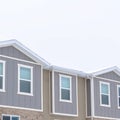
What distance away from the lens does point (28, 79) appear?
30609 mm

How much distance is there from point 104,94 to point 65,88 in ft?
14.5

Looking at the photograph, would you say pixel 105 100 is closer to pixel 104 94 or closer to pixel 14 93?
pixel 104 94

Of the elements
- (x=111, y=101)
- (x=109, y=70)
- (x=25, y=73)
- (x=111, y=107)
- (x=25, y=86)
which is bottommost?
(x=111, y=107)

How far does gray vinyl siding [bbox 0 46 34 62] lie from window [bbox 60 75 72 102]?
154 inches

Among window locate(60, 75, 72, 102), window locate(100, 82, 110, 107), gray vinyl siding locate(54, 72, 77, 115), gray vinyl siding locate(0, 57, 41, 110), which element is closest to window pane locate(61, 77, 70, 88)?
window locate(60, 75, 72, 102)

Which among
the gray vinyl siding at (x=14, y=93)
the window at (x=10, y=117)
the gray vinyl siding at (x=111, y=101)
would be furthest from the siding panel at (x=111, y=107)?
the window at (x=10, y=117)

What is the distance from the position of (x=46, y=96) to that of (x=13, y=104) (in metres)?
3.53

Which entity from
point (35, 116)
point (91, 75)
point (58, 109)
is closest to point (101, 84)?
point (91, 75)

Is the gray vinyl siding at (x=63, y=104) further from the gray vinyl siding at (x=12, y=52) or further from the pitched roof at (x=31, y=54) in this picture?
the gray vinyl siding at (x=12, y=52)

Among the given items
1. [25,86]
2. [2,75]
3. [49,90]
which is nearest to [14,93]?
[25,86]

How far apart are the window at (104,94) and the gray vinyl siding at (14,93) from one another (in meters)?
7.15

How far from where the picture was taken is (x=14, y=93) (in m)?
29.4

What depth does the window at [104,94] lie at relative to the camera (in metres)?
36.5

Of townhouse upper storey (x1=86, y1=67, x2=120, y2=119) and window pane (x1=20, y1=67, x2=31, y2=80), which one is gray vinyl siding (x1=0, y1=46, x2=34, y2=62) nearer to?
window pane (x1=20, y1=67, x2=31, y2=80)
